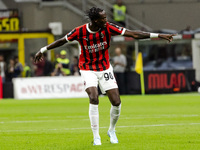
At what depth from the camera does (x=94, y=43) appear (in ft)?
30.4

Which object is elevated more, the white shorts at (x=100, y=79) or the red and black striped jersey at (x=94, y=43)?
the red and black striped jersey at (x=94, y=43)

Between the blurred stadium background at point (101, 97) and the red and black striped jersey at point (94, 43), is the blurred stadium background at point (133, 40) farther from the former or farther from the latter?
the red and black striped jersey at point (94, 43)

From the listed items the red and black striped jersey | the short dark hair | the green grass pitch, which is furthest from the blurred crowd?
the short dark hair

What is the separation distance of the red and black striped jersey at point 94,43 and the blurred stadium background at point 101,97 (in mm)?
1263

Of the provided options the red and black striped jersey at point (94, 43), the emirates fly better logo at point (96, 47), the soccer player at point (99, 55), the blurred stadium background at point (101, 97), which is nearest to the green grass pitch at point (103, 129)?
the blurred stadium background at point (101, 97)

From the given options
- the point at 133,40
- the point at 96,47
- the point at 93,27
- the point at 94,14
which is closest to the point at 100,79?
the point at 96,47

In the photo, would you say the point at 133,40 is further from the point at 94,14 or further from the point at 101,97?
the point at 94,14

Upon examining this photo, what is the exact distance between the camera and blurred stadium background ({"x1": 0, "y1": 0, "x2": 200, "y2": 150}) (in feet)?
33.5

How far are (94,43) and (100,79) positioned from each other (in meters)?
0.60

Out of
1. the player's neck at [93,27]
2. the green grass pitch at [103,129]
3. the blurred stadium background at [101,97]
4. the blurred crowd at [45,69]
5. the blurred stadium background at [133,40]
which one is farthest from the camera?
the blurred stadium background at [133,40]

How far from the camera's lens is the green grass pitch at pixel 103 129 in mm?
8922

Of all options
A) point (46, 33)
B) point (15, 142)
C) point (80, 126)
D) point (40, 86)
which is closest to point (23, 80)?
point (40, 86)

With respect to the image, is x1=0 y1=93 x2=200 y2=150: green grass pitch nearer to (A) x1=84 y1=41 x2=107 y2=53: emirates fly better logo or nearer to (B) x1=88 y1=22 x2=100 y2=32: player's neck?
(A) x1=84 y1=41 x2=107 y2=53: emirates fly better logo

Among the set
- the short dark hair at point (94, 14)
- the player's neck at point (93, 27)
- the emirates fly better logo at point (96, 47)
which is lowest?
the emirates fly better logo at point (96, 47)
